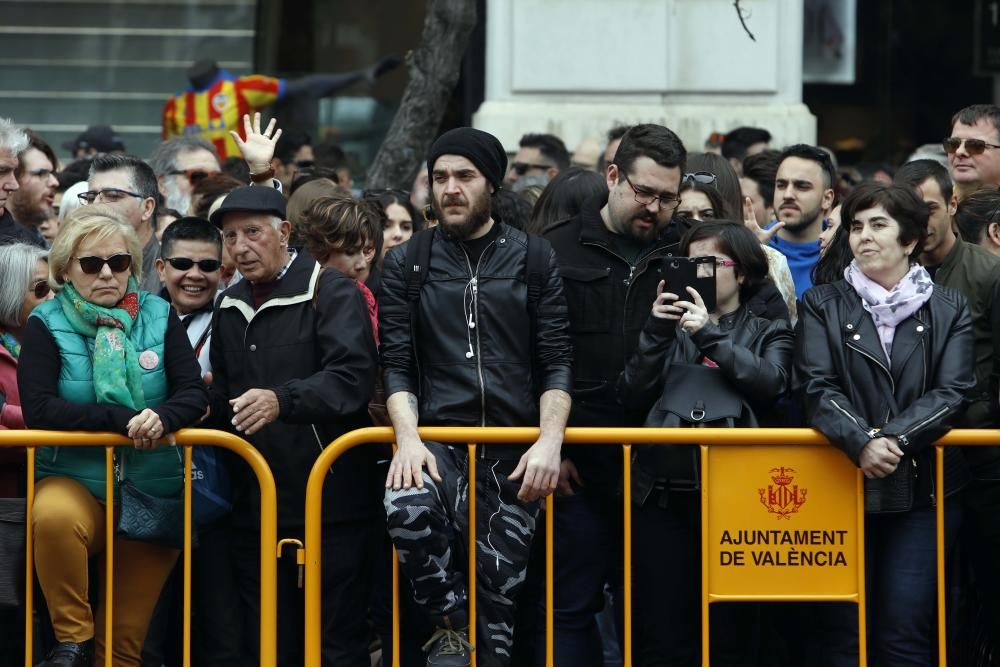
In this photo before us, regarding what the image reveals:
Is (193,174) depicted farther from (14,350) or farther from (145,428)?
(145,428)

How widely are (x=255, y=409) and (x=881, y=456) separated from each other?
7.03 ft

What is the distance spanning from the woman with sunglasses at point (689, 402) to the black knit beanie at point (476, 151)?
0.75 metres

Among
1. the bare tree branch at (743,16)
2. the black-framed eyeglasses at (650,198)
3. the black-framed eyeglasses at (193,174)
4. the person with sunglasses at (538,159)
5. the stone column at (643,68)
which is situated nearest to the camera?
the black-framed eyeglasses at (650,198)

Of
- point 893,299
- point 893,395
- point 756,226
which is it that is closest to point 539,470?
point 893,395

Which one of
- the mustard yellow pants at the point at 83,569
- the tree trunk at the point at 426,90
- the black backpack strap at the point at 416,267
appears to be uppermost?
the tree trunk at the point at 426,90

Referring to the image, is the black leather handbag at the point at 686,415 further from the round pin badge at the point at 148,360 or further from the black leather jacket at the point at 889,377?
the round pin badge at the point at 148,360

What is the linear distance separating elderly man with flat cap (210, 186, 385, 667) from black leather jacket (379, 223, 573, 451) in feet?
0.58

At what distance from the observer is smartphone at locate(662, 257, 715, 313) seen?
5.78 meters

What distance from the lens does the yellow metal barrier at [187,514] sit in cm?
568

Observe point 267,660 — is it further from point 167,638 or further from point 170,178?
point 170,178

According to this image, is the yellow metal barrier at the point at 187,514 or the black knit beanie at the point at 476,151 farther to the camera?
the black knit beanie at the point at 476,151

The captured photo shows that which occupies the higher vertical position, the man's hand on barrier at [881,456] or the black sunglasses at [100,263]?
the black sunglasses at [100,263]

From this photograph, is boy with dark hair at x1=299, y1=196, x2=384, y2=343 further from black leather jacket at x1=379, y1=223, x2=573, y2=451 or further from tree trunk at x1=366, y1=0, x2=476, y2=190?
tree trunk at x1=366, y1=0, x2=476, y2=190

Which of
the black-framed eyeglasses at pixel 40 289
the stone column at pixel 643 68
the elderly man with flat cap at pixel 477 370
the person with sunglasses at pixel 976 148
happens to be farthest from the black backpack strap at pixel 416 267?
the stone column at pixel 643 68
